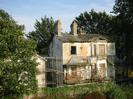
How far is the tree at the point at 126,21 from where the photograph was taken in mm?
65312

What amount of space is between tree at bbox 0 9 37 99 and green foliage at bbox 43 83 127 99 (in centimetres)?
776

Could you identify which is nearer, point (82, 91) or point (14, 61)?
point (14, 61)

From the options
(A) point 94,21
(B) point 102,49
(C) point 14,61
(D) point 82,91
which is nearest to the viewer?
(C) point 14,61

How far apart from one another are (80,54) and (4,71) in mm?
22676

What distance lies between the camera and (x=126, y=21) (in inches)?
2594

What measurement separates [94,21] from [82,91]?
133ft

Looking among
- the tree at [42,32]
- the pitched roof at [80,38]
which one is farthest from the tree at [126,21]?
the tree at [42,32]

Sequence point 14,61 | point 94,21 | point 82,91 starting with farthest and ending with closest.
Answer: point 94,21 → point 82,91 → point 14,61

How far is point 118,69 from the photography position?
6612 cm

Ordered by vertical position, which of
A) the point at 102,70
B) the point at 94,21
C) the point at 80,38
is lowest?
the point at 102,70

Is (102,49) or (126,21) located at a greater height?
(126,21)

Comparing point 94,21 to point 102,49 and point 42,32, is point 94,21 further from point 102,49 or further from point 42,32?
point 102,49

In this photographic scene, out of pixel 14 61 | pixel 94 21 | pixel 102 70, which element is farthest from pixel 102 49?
pixel 94 21

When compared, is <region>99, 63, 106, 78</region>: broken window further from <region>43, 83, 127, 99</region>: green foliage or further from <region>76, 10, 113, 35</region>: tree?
<region>76, 10, 113, 35</region>: tree
